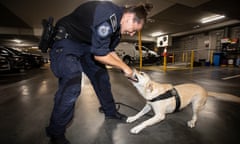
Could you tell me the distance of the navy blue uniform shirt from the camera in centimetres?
80

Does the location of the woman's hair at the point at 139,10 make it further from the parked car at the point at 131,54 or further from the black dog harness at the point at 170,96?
the parked car at the point at 131,54

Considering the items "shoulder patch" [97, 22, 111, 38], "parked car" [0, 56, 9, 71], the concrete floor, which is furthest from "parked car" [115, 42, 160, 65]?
"shoulder patch" [97, 22, 111, 38]

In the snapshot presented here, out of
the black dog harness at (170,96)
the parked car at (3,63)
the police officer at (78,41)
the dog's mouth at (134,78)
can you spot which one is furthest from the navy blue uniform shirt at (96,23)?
the parked car at (3,63)

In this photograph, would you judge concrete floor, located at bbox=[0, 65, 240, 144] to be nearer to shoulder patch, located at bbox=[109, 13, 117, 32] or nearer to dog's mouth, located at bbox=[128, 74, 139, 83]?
dog's mouth, located at bbox=[128, 74, 139, 83]

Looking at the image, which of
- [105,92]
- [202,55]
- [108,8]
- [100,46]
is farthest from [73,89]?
[202,55]

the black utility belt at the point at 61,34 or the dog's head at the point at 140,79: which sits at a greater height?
the black utility belt at the point at 61,34

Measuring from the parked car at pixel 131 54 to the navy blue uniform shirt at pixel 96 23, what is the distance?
828cm

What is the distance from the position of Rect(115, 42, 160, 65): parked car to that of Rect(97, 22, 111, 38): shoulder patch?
842 cm

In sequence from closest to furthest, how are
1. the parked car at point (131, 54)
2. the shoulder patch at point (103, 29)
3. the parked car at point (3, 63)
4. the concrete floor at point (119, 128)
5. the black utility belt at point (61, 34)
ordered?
1. the shoulder patch at point (103, 29)
2. the black utility belt at point (61, 34)
3. the concrete floor at point (119, 128)
4. the parked car at point (3, 63)
5. the parked car at point (131, 54)

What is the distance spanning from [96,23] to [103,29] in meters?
0.06

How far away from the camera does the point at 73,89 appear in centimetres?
90

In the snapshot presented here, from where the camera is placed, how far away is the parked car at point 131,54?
942 cm

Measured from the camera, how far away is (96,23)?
793mm

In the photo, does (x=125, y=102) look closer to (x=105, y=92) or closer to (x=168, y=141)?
(x=105, y=92)
